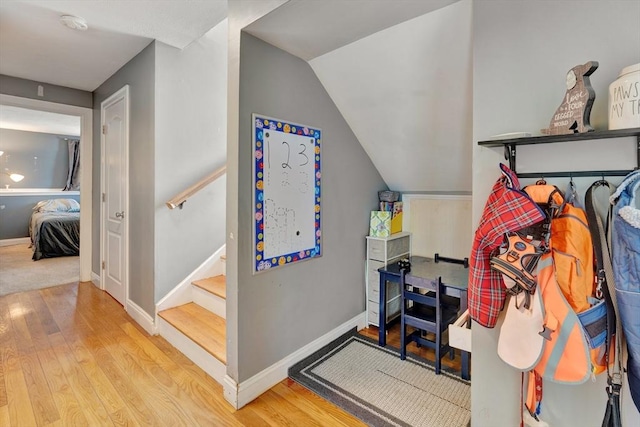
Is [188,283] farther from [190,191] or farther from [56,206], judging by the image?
[56,206]

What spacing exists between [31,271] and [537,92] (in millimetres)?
5911

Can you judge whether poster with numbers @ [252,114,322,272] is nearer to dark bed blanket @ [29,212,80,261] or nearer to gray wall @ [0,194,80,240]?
dark bed blanket @ [29,212,80,261]

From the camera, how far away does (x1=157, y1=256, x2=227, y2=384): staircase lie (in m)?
1.98

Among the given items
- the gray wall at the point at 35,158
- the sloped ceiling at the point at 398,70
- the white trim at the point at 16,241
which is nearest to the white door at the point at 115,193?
the sloped ceiling at the point at 398,70

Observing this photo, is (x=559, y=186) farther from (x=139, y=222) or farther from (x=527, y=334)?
(x=139, y=222)

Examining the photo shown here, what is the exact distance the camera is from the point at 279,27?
5.40 feet

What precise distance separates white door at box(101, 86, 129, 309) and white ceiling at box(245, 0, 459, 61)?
191 centimetres

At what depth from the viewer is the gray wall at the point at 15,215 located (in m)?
6.13

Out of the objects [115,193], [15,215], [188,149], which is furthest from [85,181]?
[15,215]

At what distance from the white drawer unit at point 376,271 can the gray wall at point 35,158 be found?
25.6 feet

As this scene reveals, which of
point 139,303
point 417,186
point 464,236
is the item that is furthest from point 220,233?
point 464,236

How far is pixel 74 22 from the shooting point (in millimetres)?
2162

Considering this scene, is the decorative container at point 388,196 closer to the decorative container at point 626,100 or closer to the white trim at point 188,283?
the white trim at point 188,283

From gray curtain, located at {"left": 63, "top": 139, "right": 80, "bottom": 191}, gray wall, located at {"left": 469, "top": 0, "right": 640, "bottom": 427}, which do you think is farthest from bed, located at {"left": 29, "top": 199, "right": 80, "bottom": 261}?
gray wall, located at {"left": 469, "top": 0, "right": 640, "bottom": 427}
